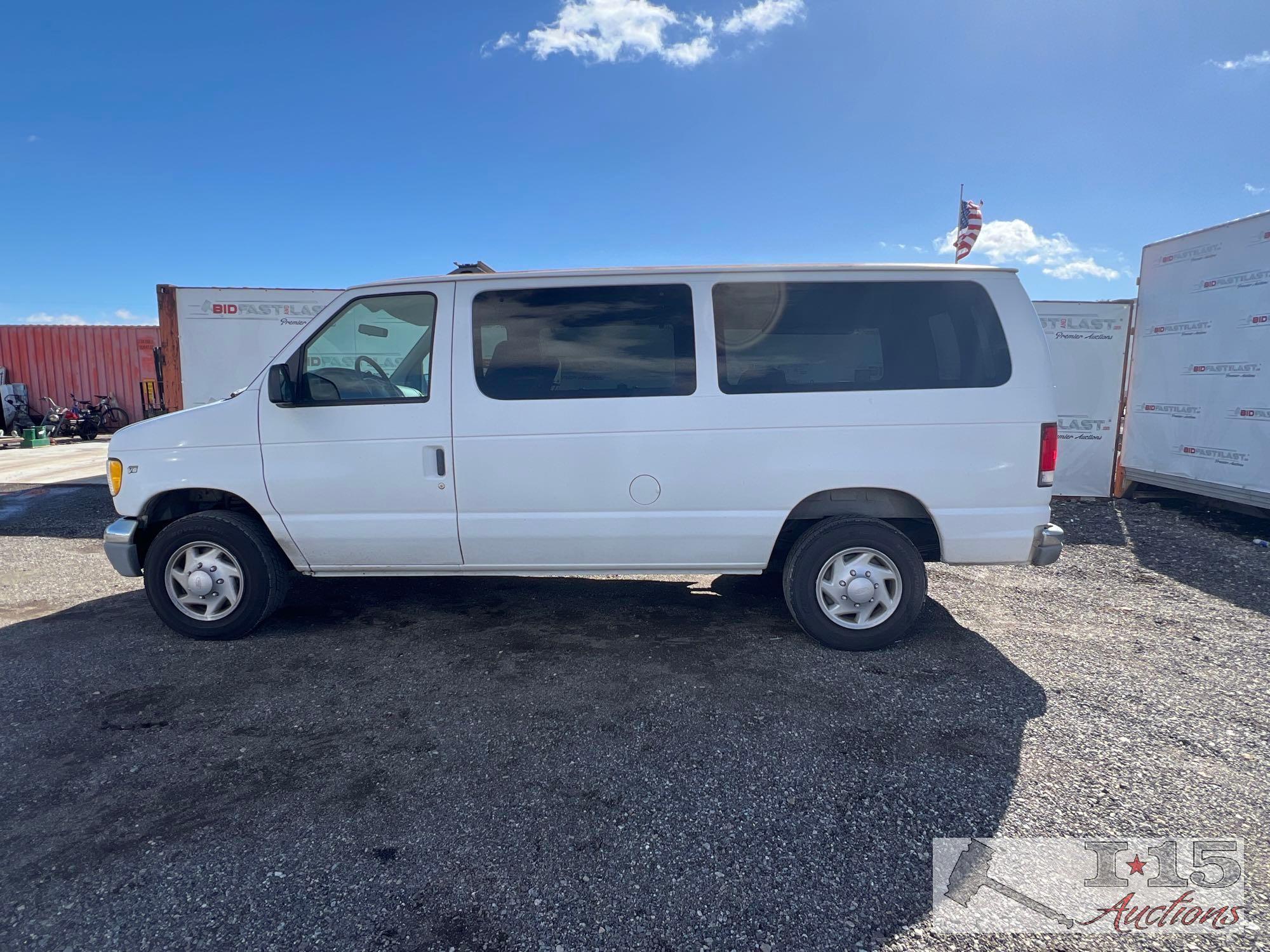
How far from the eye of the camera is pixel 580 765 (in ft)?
9.34

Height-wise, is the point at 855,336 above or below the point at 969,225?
below

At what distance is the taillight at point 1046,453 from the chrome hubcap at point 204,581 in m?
4.71

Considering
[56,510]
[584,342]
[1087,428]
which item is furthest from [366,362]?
[1087,428]

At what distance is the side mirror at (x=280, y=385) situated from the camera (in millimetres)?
3795

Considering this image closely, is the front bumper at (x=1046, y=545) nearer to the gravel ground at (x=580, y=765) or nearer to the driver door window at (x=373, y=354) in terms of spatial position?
the gravel ground at (x=580, y=765)

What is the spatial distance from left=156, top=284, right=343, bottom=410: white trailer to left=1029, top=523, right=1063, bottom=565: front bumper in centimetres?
814

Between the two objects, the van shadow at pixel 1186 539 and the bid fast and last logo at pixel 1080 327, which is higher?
the bid fast and last logo at pixel 1080 327

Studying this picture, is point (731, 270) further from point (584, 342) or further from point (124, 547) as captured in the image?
point (124, 547)

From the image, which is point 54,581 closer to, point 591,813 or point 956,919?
point 591,813

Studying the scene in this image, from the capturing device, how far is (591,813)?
2.54 meters

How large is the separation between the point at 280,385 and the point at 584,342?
1.73 m

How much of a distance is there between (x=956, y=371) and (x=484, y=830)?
130 inches

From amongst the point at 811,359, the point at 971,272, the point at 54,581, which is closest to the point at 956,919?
the point at 811,359

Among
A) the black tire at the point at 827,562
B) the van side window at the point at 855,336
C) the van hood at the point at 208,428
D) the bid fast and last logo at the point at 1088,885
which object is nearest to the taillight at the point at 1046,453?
the van side window at the point at 855,336
